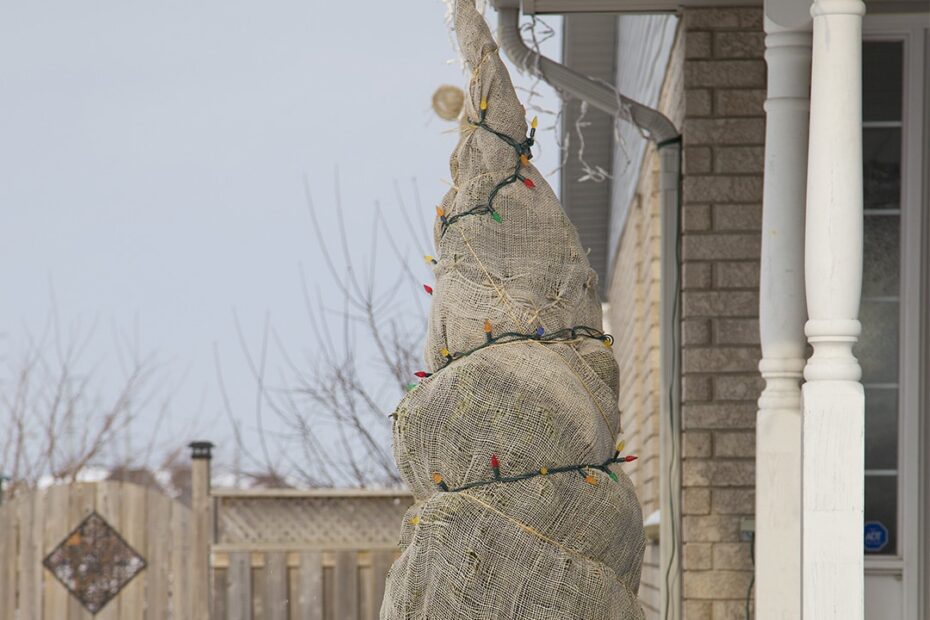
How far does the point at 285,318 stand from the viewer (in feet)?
43.9

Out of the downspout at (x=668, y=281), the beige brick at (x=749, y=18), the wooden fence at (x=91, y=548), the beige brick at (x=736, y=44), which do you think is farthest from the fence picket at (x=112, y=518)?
the beige brick at (x=749, y=18)

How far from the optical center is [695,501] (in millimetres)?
4844

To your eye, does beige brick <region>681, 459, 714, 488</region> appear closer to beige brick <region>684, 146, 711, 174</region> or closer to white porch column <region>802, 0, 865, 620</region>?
beige brick <region>684, 146, 711, 174</region>

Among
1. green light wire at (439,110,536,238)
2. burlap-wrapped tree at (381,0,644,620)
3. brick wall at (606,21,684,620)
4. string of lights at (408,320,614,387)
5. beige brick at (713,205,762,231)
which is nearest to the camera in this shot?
burlap-wrapped tree at (381,0,644,620)

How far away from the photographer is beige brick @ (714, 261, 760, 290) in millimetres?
4871

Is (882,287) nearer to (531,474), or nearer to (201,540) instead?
(531,474)

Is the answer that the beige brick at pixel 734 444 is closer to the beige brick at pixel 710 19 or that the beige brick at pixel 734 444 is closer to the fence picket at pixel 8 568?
the beige brick at pixel 710 19

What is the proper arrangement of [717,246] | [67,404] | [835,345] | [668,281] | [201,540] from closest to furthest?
[835,345] → [717,246] → [668,281] → [201,540] → [67,404]

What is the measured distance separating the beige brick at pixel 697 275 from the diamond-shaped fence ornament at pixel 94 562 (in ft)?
13.6

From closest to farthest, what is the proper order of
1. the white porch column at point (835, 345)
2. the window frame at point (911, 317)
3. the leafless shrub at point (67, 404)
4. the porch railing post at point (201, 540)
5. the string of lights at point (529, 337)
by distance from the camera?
the white porch column at point (835, 345) → the string of lights at point (529, 337) → the window frame at point (911, 317) → the porch railing post at point (201, 540) → the leafless shrub at point (67, 404)

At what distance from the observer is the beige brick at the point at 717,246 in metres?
4.89

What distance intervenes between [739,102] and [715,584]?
5.82ft

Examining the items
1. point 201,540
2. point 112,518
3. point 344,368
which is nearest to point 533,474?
point 201,540

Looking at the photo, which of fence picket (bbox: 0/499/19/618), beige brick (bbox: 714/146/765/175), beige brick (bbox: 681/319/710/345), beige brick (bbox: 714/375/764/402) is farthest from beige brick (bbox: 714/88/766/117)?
fence picket (bbox: 0/499/19/618)
